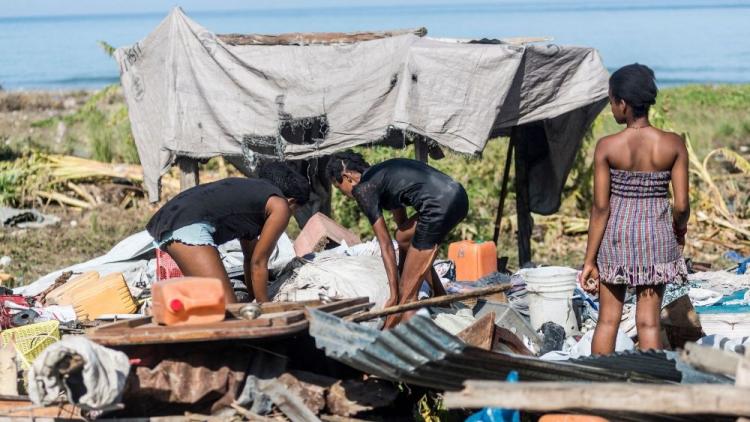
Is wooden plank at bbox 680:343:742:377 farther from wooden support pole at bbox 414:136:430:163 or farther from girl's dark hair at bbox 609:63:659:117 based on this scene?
wooden support pole at bbox 414:136:430:163

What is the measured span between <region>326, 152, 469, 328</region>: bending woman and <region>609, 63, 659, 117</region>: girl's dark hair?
1.69m

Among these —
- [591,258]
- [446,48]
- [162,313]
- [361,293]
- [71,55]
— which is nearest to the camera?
[162,313]

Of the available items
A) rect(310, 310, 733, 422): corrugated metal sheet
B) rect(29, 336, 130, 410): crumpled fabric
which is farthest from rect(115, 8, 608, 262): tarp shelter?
rect(29, 336, 130, 410): crumpled fabric

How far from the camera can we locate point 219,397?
18.4ft

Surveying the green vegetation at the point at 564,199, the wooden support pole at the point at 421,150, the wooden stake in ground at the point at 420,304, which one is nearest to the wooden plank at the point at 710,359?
the wooden stake in ground at the point at 420,304

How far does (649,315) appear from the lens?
232 inches

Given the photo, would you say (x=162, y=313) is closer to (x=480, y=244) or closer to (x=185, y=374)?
(x=185, y=374)

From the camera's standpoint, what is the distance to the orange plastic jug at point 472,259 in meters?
8.41

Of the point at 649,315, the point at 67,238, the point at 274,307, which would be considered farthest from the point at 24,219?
the point at 649,315

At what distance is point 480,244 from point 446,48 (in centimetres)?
150

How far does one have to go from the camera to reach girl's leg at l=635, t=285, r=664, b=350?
19.2ft

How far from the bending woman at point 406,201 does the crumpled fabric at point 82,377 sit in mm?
2247

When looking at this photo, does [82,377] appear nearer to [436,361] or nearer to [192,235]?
[436,361]

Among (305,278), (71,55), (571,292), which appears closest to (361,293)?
(305,278)
